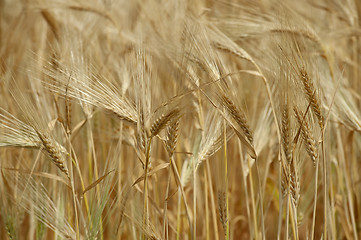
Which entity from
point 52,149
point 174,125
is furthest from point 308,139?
point 52,149

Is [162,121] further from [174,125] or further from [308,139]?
[308,139]

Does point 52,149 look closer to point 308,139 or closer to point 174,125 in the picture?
point 174,125

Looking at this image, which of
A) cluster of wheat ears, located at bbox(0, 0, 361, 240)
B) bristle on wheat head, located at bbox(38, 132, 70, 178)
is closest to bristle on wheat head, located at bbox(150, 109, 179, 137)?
cluster of wheat ears, located at bbox(0, 0, 361, 240)

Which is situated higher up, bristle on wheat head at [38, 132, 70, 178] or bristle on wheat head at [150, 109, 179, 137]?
bristle on wheat head at [150, 109, 179, 137]

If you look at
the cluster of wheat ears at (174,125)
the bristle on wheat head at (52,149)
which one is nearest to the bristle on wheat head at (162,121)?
the cluster of wheat ears at (174,125)

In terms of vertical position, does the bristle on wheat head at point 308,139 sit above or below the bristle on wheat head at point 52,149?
above

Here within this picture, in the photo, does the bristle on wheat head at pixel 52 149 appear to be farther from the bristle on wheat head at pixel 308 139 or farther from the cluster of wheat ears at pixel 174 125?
the bristle on wheat head at pixel 308 139

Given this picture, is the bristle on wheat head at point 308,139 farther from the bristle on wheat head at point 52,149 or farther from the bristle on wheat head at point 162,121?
the bristle on wheat head at point 52,149

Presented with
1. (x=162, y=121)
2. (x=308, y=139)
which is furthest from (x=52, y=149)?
(x=308, y=139)

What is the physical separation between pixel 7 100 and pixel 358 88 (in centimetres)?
132

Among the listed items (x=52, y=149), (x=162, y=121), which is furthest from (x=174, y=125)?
(x=52, y=149)

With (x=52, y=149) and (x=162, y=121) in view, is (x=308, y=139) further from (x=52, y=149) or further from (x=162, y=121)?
(x=52, y=149)

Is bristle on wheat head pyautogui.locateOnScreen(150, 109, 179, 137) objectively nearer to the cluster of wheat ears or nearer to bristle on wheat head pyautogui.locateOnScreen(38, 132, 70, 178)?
the cluster of wheat ears

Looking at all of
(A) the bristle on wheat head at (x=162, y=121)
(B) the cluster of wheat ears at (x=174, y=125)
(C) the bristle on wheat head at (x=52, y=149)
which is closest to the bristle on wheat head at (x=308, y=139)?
(B) the cluster of wheat ears at (x=174, y=125)
